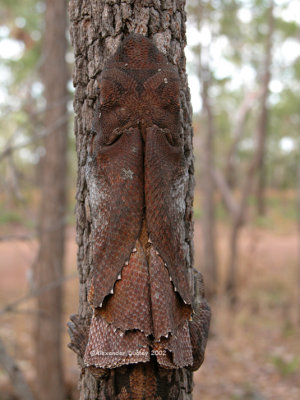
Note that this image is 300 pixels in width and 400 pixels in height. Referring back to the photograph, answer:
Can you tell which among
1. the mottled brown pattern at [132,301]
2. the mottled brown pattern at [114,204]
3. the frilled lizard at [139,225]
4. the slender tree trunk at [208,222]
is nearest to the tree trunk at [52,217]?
the frilled lizard at [139,225]

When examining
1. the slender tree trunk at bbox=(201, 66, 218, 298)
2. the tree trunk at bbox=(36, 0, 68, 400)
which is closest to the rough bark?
the tree trunk at bbox=(36, 0, 68, 400)

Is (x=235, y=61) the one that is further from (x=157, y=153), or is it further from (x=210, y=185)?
(x=157, y=153)

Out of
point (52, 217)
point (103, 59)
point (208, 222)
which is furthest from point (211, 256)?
point (103, 59)

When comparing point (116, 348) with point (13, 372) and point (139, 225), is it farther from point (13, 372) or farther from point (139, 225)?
point (13, 372)

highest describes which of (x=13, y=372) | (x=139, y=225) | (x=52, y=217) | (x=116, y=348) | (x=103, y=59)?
(x=52, y=217)

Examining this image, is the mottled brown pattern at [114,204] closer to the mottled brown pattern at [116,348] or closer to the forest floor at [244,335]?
the mottled brown pattern at [116,348]
